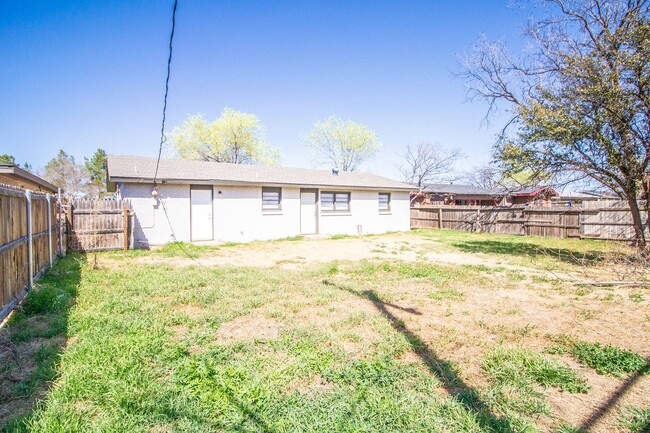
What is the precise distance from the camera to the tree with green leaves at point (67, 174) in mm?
37938

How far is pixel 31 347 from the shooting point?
10.5ft

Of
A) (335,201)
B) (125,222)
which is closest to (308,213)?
(335,201)

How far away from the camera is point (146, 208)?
11.5m

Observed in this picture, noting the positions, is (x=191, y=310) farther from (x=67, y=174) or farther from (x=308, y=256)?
(x=67, y=174)

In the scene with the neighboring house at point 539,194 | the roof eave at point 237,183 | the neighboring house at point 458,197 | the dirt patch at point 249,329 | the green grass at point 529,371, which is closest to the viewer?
the green grass at point 529,371

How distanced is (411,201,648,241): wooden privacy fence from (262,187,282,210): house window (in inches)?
427

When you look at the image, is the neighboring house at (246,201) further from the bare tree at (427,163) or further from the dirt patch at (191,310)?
the bare tree at (427,163)

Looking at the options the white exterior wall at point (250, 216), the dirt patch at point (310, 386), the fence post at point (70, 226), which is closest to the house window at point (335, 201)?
the white exterior wall at point (250, 216)

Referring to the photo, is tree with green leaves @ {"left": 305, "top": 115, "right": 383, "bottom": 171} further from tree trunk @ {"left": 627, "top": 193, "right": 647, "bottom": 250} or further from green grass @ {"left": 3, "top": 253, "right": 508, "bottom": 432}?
green grass @ {"left": 3, "top": 253, "right": 508, "bottom": 432}

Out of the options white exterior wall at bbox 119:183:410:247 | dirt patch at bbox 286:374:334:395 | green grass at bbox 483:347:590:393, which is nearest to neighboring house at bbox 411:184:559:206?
white exterior wall at bbox 119:183:410:247

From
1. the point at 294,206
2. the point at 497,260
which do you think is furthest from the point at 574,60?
the point at 294,206

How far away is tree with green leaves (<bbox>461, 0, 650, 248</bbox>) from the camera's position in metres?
7.73

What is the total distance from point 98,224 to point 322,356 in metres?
10.2

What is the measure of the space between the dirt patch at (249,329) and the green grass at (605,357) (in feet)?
9.93
